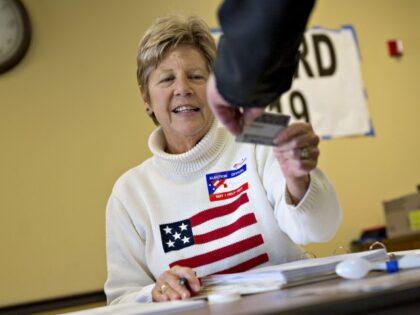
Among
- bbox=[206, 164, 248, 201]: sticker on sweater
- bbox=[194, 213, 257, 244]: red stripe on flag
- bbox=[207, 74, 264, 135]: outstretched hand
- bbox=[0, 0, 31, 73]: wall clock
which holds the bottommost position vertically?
bbox=[194, 213, 257, 244]: red stripe on flag

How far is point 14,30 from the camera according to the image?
3275mm

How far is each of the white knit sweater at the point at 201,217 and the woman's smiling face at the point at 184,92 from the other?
53 mm

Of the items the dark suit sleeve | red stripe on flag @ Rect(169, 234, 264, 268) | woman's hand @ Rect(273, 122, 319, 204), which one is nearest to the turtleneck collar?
red stripe on flag @ Rect(169, 234, 264, 268)

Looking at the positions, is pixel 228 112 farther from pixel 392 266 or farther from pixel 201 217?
pixel 201 217

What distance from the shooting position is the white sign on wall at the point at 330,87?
Result: 3961 millimetres

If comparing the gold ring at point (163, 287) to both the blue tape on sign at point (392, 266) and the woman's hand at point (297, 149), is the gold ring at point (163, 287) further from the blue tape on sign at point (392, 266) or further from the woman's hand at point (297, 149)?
the blue tape on sign at point (392, 266)

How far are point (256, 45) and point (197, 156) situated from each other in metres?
0.99

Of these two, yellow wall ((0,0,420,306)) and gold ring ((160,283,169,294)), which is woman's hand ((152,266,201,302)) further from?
yellow wall ((0,0,420,306))

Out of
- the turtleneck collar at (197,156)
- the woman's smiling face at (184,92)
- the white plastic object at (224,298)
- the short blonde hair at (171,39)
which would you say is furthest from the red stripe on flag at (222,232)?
the white plastic object at (224,298)

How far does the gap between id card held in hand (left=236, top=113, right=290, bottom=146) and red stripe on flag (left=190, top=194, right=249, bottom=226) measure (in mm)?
707

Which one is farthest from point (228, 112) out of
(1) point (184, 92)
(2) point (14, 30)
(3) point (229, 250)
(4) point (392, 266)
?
(2) point (14, 30)

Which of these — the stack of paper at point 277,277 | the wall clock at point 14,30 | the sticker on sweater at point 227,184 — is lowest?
the stack of paper at point 277,277

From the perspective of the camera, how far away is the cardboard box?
375cm

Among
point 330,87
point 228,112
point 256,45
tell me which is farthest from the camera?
point 330,87
